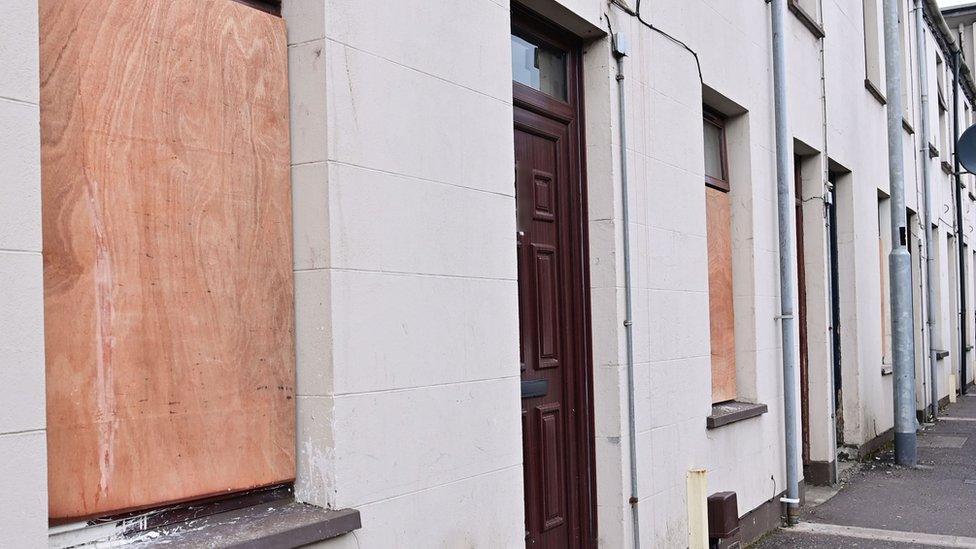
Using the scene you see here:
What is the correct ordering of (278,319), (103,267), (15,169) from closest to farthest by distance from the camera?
(15,169) < (103,267) < (278,319)

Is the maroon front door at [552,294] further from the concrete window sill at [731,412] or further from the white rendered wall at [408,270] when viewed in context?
the concrete window sill at [731,412]

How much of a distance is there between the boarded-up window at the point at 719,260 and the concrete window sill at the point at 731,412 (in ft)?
0.26

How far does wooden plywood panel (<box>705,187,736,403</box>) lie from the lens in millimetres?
7309

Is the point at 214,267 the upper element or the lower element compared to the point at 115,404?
upper

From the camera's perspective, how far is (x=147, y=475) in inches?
117

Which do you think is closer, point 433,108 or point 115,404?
point 115,404

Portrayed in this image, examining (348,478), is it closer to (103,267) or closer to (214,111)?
(103,267)

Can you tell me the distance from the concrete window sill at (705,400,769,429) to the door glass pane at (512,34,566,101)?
249 centimetres

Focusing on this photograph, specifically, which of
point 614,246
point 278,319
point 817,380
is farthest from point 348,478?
point 817,380

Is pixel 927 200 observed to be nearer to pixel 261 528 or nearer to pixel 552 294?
pixel 552 294

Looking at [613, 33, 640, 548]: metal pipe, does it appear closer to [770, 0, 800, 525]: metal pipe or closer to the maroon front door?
the maroon front door

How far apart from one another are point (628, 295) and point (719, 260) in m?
2.22

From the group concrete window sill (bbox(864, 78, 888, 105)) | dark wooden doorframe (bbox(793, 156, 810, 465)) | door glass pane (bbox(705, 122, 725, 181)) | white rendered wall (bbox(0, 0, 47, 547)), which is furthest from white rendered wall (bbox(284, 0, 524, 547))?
concrete window sill (bbox(864, 78, 888, 105))

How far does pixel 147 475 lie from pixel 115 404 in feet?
0.81
